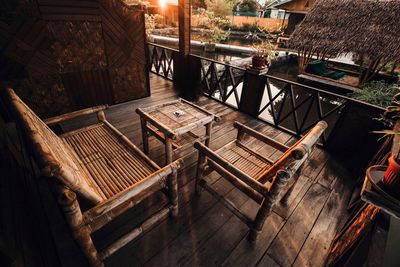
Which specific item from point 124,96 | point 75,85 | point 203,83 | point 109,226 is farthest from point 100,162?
point 203,83

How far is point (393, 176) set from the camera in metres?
1.06

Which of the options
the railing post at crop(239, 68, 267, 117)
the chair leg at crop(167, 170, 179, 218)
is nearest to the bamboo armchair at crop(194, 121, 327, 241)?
the chair leg at crop(167, 170, 179, 218)

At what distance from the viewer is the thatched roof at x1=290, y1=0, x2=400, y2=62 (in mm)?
5734

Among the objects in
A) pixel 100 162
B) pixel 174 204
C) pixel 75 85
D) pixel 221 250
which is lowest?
pixel 221 250

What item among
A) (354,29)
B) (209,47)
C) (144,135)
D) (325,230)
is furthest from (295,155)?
(209,47)

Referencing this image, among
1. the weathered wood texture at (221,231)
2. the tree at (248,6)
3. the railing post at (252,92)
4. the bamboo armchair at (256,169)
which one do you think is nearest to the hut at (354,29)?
the railing post at (252,92)

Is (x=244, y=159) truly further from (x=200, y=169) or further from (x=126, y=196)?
(x=126, y=196)

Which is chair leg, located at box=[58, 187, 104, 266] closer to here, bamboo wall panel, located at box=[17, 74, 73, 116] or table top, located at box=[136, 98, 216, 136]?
table top, located at box=[136, 98, 216, 136]

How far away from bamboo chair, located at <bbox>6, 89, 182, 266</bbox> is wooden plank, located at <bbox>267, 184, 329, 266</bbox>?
3.52 ft

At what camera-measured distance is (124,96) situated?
13.9 ft

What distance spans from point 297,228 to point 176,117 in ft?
6.35

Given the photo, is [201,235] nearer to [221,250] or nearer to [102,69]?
[221,250]

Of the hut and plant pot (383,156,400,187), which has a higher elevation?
the hut

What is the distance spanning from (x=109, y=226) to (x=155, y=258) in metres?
0.59
